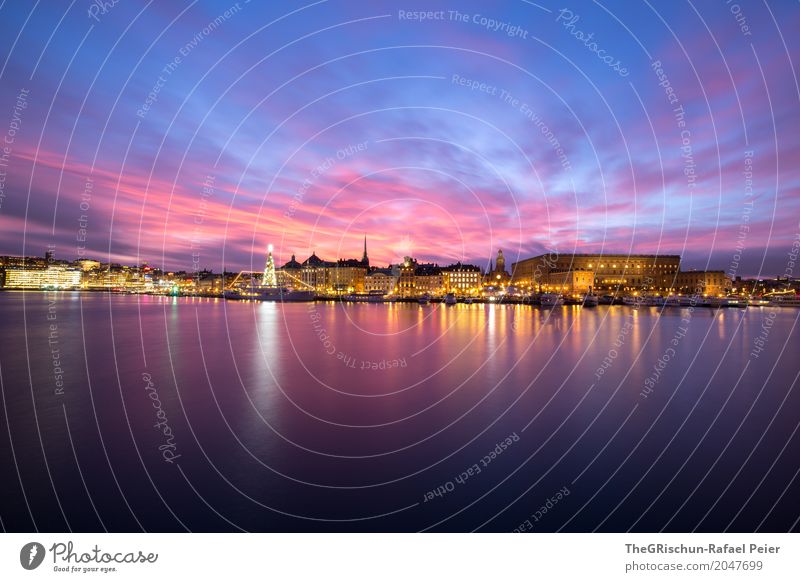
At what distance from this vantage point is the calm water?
533 cm

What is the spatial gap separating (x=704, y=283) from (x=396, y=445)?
380 ft

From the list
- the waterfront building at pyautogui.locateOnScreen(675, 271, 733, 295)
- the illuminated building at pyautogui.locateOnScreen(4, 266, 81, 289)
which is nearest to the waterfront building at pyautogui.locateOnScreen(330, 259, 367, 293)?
the waterfront building at pyautogui.locateOnScreen(675, 271, 733, 295)

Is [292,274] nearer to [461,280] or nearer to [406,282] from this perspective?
[406,282]

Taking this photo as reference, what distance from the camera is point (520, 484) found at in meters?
6.12

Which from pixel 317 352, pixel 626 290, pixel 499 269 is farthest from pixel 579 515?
pixel 499 269

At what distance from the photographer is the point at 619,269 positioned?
371 ft

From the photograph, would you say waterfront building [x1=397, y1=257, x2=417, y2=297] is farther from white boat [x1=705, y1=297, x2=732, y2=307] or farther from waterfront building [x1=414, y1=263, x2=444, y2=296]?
white boat [x1=705, y1=297, x2=732, y2=307]

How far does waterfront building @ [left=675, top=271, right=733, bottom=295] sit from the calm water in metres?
102

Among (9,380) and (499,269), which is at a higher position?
(499,269)

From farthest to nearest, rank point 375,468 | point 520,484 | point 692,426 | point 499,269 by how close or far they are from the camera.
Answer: point 499,269 → point 692,426 → point 375,468 → point 520,484

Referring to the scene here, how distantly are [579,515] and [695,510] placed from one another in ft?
4.99

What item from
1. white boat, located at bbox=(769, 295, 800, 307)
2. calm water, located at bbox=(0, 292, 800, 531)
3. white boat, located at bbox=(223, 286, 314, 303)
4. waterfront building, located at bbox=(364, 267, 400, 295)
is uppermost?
waterfront building, located at bbox=(364, 267, 400, 295)
